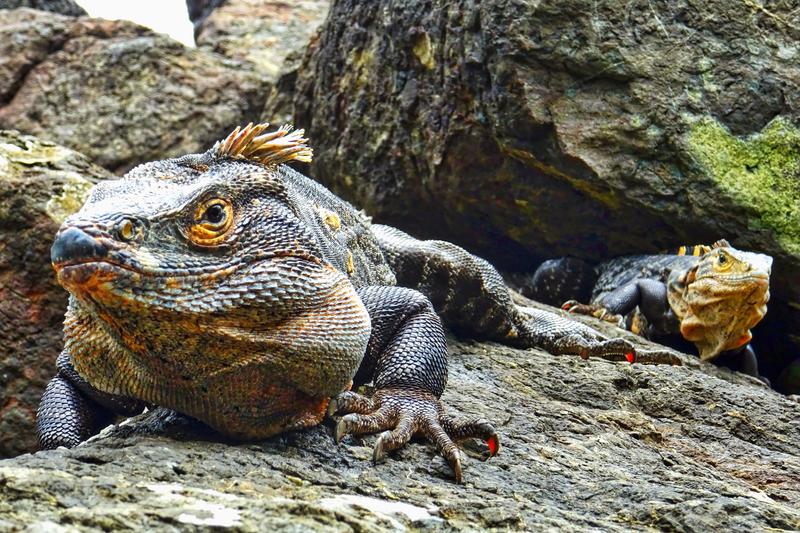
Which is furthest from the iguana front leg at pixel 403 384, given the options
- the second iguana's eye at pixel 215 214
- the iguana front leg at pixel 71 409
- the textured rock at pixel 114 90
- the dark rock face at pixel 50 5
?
the dark rock face at pixel 50 5

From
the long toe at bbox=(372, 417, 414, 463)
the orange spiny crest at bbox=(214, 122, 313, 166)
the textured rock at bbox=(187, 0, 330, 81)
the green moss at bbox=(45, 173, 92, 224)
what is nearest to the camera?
the long toe at bbox=(372, 417, 414, 463)

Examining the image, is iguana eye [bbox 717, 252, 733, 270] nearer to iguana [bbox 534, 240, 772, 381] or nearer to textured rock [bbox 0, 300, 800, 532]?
iguana [bbox 534, 240, 772, 381]

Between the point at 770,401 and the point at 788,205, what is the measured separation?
1927mm

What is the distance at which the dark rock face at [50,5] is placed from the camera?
1254cm

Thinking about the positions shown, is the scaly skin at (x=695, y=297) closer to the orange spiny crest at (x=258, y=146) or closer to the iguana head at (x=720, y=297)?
the iguana head at (x=720, y=297)

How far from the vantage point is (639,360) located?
21.6 feet

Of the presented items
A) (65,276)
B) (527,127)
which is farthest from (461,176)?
(65,276)

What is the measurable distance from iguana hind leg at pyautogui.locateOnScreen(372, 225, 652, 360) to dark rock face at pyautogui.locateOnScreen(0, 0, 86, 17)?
814 centimetres

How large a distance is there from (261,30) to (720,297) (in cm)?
777

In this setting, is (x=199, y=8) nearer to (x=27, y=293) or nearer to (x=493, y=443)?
(x=27, y=293)

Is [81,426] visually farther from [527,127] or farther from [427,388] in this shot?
[527,127]

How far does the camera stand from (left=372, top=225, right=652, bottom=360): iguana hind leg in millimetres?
6293

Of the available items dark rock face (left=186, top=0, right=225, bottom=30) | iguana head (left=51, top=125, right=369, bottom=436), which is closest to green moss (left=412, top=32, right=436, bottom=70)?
iguana head (left=51, top=125, right=369, bottom=436)

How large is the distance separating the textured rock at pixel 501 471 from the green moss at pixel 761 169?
Result: 68.6 inches
